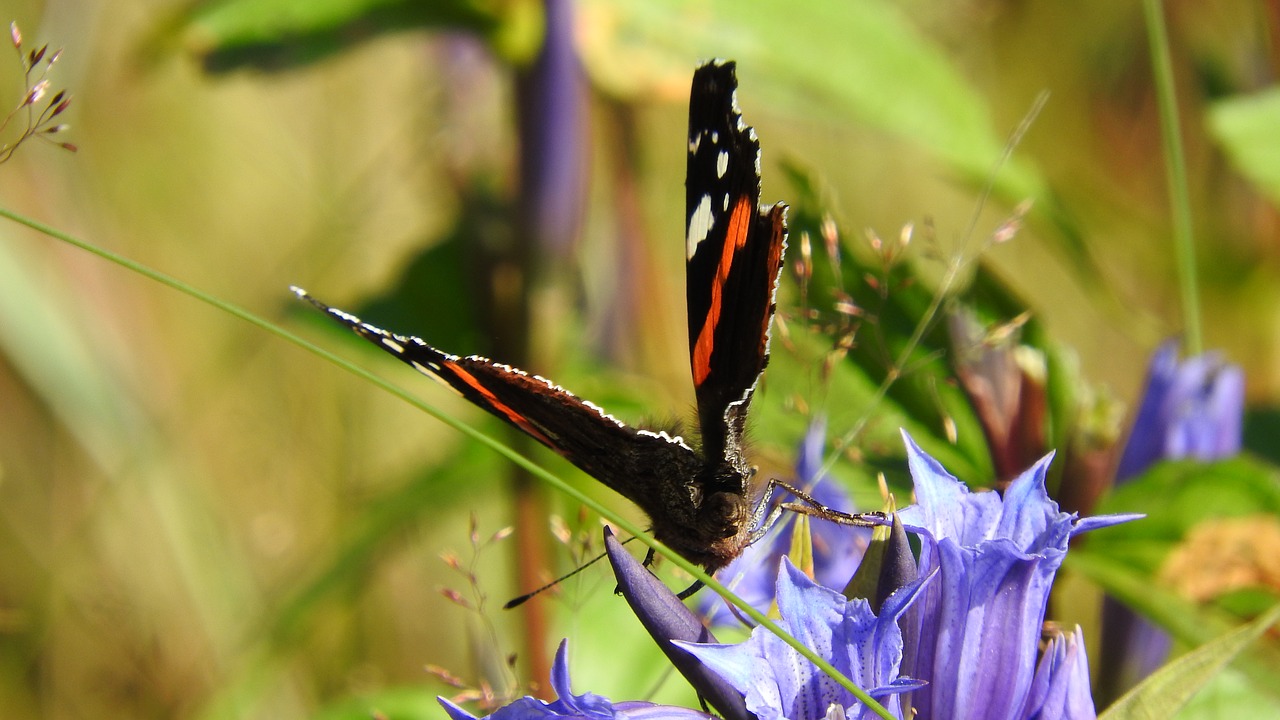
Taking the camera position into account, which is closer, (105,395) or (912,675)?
(912,675)

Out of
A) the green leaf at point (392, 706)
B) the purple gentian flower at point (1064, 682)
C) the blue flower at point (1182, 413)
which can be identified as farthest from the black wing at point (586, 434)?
the green leaf at point (392, 706)

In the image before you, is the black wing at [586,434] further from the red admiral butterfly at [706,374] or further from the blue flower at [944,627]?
the blue flower at [944,627]

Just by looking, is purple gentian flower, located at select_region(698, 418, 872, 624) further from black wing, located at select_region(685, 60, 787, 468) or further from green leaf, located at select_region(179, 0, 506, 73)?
green leaf, located at select_region(179, 0, 506, 73)

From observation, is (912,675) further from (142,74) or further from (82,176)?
(82,176)

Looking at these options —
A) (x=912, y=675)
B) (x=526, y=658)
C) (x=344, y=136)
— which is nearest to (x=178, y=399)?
(x=344, y=136)

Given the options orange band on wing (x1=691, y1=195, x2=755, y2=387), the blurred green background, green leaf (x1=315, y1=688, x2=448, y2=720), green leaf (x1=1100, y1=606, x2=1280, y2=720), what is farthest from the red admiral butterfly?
green leaf (x1=315, y1=688, x2=448, y2=720)

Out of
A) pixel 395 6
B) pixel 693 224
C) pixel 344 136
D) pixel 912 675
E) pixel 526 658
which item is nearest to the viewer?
pixel 912 675
